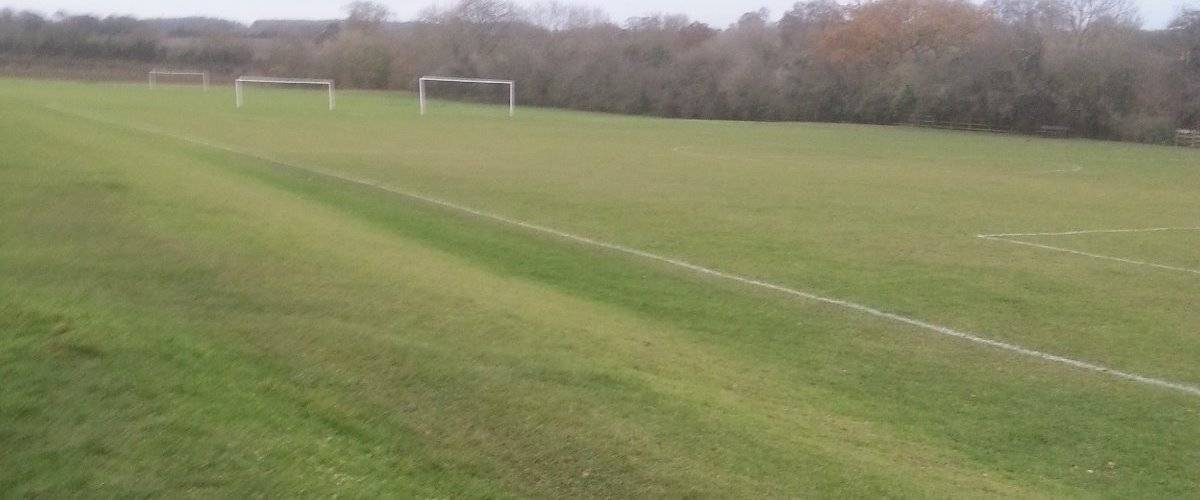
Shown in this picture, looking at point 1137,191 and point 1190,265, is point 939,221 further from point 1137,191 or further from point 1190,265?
point 1137,191

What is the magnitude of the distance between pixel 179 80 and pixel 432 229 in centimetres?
10608

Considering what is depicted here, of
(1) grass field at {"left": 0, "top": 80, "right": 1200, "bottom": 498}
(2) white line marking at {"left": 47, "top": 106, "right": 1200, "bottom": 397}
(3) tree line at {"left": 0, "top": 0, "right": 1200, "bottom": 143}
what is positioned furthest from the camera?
(3) tree line at {"left": 0, "top": 0, "right": 1200, "bottom": 143}

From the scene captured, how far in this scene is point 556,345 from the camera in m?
8.43

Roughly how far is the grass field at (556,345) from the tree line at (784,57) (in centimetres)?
4545

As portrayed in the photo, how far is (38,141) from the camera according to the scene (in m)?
21.0

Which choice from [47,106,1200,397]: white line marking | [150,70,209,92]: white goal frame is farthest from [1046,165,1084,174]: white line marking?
[150,70,209,92]: white goal frame

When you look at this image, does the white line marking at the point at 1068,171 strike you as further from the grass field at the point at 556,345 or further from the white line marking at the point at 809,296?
the white line marking at the point at 809,296

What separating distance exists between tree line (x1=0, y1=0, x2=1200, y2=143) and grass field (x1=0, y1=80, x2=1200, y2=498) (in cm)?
4545

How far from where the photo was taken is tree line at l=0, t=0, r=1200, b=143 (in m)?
63.9

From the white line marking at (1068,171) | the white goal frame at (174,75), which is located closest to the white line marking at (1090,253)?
the white line marking at (1068,171)

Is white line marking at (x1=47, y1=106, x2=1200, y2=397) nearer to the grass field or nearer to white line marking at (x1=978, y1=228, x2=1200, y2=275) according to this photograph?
the grass field

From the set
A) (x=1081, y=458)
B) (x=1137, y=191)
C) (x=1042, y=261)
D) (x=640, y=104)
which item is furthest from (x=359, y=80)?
(x=1081, y=458)

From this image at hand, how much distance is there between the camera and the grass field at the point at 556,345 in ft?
17.5

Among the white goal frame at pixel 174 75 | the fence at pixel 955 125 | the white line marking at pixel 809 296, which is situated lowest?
the white line marking at pixel 809 296
